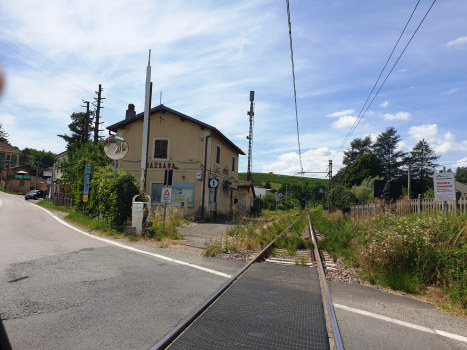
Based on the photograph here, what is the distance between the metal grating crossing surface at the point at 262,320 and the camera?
3.58m

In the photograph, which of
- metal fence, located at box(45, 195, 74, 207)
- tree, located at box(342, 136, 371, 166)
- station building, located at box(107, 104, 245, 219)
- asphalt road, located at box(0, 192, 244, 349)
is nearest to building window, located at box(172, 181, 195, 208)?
station building, located at box(107, 104, 245, 219)

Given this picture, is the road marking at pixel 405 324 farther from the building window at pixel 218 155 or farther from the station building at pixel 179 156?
the building window at pixel 218 155

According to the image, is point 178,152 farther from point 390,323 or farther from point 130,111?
point 390,323

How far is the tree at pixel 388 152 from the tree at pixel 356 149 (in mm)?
3559

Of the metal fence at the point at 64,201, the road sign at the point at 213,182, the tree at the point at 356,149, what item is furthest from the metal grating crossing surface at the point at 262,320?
the tree at the point at 356,149

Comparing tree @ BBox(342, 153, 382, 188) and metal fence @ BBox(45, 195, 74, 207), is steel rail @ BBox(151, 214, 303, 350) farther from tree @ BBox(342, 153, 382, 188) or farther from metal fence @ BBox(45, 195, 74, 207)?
tree @ BBox(342, 153, 382, 188)

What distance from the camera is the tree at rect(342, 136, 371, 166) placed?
7138 centimetres

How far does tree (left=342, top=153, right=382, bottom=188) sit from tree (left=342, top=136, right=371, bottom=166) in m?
8.46

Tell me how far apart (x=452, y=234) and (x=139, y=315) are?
5925mm

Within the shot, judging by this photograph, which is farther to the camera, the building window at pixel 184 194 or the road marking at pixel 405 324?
the building window at pixel 184 194

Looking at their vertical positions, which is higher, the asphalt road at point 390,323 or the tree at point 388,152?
the tree at point 388,152

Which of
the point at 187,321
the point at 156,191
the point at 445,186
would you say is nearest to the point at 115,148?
the point at 187,321

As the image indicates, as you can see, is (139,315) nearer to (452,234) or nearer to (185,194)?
(452,234)

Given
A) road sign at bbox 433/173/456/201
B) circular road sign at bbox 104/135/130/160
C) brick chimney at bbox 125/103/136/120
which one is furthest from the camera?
brick chimney at bbox 125/103/136/120
